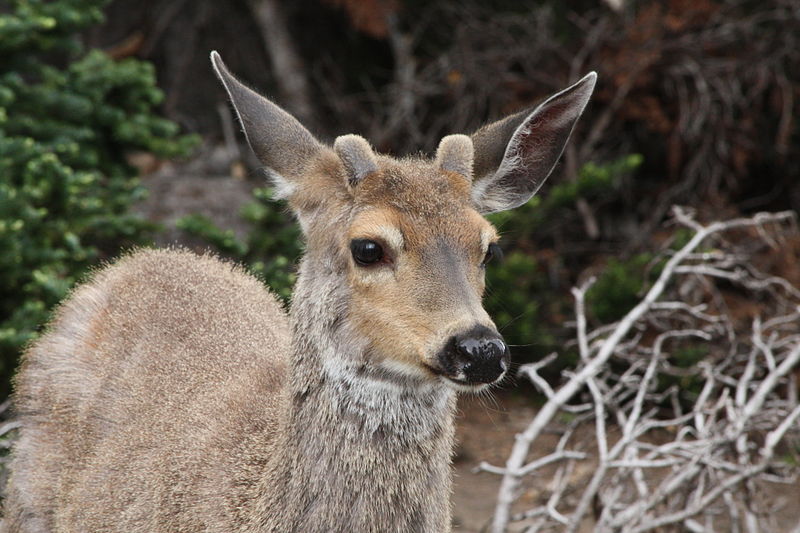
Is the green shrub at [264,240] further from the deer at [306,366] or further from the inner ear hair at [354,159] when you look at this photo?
the inner ear hair at [354,159]

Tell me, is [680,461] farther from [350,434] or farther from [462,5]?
[462,5]

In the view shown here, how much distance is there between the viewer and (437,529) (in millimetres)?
3393

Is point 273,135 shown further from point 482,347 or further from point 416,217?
point 482,347

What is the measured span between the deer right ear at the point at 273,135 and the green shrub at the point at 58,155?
6.68 ft

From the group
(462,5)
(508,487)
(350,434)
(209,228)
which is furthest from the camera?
(462,5)

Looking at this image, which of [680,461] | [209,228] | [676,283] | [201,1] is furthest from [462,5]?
[680,461]

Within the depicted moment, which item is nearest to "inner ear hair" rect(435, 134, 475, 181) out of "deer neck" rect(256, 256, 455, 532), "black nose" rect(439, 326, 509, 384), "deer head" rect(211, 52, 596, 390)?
"deer head" rect(211, 52, 596, 390)

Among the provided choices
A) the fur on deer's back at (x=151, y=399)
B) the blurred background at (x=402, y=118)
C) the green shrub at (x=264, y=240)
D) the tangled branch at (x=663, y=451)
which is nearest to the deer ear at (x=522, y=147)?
the fur on deer's back at (x=151, y=399)

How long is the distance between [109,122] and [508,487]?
3.59m

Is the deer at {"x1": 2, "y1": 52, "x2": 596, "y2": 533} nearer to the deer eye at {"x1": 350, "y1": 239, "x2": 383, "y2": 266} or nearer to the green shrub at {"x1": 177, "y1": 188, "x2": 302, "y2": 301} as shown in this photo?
the deer eye at {"x1": 350, "y1": 239, "x2": 383, "y2": 266}

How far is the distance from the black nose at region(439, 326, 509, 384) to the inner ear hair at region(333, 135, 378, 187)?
0.76 metres

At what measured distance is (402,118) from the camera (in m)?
8.68

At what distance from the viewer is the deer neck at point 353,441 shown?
10.7 ft

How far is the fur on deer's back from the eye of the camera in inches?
144
